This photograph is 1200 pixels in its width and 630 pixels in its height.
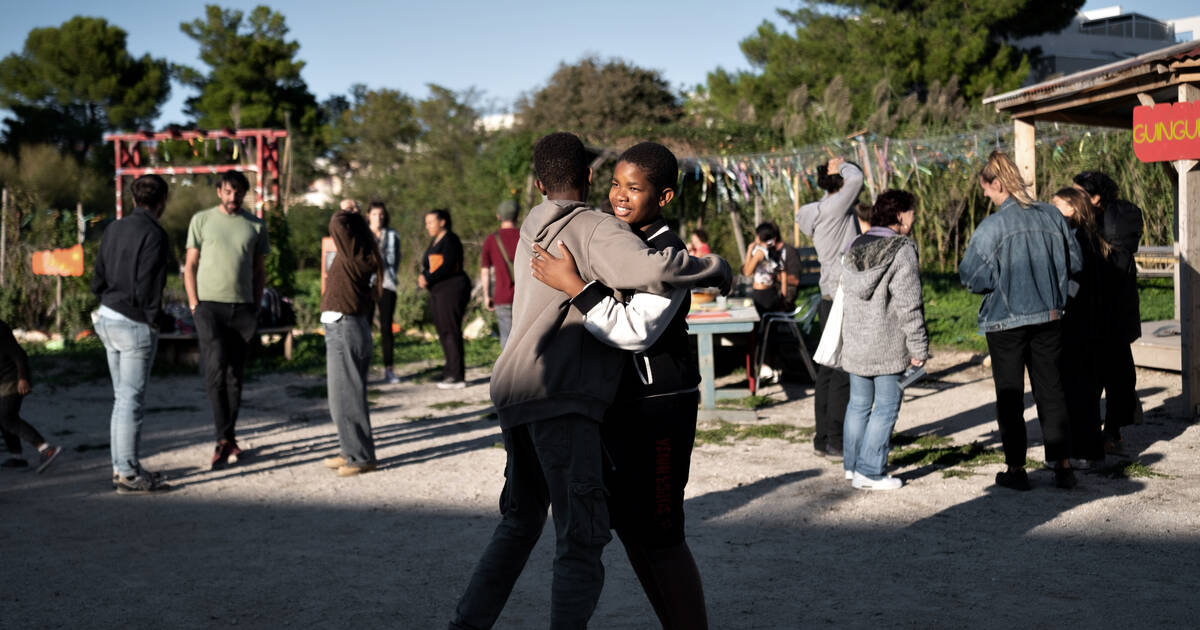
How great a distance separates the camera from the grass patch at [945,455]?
585 centimetres

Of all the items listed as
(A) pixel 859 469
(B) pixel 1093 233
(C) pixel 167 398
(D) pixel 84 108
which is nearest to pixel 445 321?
(C) pixel 167 398

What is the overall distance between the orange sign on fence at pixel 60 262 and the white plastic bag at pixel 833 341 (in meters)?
10.8

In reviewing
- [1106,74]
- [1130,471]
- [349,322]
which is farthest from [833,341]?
[1106,74]

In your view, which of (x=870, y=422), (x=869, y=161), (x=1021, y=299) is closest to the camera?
(x=1021, y=299)

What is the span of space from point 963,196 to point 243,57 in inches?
1371

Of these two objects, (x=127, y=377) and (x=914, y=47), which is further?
(x=914, y=47)

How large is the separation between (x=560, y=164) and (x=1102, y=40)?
142 ft

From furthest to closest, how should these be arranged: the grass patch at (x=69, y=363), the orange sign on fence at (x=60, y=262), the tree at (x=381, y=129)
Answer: the tree at (x=381, y=129)
the orange sign on fence at (x=60, y=262)
the grass patch at (x=69, y=363)

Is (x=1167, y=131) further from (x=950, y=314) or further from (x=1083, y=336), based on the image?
(x=950, y=314)

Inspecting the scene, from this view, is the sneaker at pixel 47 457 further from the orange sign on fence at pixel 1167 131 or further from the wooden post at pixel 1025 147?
the wooden post at pixel 1025 147

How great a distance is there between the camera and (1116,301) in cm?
606

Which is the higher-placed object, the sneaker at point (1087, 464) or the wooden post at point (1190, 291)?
the wooden post at point (1190, 291)

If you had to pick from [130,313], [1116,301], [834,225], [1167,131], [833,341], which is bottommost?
[833,341]

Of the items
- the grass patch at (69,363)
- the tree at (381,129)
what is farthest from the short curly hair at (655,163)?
the tree at (381,129)
